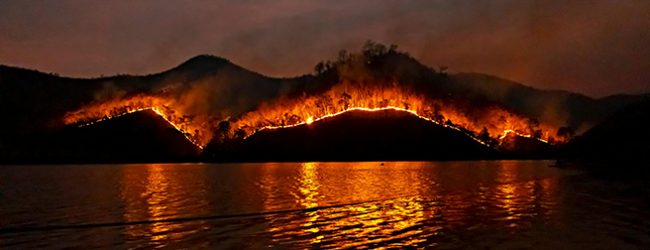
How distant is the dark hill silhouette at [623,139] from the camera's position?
76750 millimetres

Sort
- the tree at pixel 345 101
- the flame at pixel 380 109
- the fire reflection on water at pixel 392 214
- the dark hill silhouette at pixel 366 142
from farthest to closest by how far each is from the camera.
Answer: the flame at pixel 380 109, the tree at pixel 345 101, the dark hill silhouette at pixel 366 142, the fire reflection on water at pixel 392 214

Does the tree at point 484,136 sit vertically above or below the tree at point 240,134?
below

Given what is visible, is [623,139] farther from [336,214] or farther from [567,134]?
[567,134]

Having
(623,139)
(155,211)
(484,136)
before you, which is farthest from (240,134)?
(155,211)

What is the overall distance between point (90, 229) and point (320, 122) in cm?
15227

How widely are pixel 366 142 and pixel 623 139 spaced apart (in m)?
92.8

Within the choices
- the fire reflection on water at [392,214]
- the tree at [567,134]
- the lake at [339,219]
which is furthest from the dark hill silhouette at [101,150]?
the fire reflection on water at [392,214]

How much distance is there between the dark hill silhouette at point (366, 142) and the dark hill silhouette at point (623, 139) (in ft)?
227

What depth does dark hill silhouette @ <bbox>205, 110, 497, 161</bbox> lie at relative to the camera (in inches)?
6703

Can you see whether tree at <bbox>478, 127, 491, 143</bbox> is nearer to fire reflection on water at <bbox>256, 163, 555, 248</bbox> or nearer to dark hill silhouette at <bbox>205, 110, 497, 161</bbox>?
dark hill silhouette at <bbox>205, 110, 497, 161</bbox>

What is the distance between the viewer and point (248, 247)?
22.2m

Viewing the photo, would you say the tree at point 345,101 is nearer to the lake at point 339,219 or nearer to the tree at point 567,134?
the tree at point 567,134

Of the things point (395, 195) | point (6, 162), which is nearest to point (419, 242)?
point (395, 195)

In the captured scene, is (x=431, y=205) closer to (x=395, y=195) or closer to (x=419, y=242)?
(x=395, y=195)
